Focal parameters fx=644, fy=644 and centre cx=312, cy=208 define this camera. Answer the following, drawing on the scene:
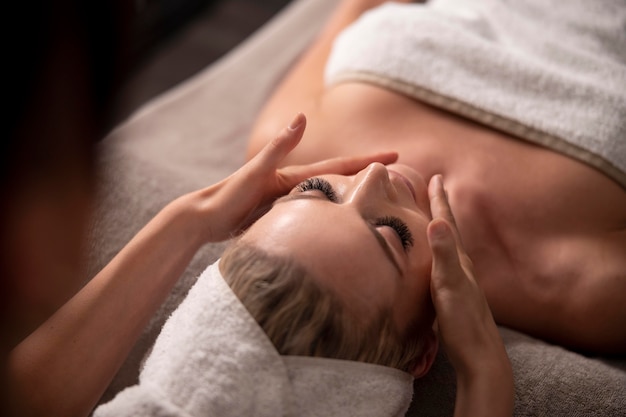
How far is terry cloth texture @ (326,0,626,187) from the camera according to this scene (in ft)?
3.41

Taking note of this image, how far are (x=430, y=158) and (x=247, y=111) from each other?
54 cm

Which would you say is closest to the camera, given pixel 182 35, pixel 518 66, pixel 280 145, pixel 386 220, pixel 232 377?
pixel 232 377

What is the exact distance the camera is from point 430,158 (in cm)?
104

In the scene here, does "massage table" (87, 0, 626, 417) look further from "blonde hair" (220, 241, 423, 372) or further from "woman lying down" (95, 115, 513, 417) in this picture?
"blonde hair" (220, 241, 423, 372)

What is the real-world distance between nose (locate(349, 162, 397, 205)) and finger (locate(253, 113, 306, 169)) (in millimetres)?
120

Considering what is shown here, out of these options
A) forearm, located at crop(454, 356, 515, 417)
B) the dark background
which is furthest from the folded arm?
the dark background

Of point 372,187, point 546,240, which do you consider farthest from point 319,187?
point 546,240

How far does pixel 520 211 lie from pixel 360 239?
384 millimetres

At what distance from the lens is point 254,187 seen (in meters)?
0.89

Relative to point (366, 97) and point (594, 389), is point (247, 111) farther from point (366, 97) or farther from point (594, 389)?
point (594, 389)

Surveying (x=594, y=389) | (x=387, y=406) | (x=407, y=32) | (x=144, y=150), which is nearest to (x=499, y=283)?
(x=594, y=389)

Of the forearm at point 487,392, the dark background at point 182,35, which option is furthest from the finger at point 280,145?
the dark background at point 182,35

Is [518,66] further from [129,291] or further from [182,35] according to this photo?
[182,35]

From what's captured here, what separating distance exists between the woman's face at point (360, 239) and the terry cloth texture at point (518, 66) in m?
0.31
